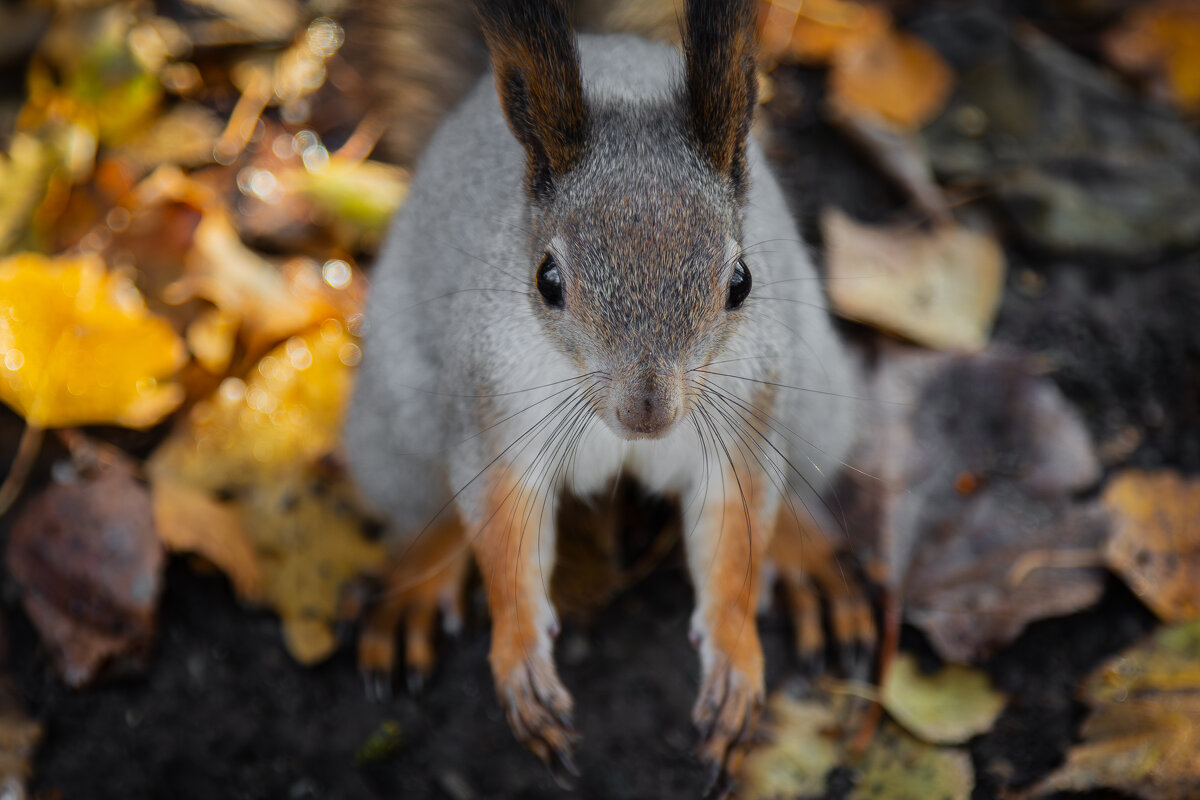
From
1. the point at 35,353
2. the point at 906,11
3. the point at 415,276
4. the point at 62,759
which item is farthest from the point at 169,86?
the point at 906,11

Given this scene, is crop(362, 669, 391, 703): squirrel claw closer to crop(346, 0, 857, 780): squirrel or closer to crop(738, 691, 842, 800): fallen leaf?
crop(346, 0, 857, 780): squirrel

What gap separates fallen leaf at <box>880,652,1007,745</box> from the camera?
5.04 feet

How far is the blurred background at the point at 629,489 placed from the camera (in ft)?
5.28

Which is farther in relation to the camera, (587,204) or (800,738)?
(800,738)

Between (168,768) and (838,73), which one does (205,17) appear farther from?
(168,768)

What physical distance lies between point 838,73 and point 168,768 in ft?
6.27

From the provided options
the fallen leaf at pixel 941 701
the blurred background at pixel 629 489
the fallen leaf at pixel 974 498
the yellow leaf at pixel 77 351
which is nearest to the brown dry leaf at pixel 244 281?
the blurred background at pixel 629 489

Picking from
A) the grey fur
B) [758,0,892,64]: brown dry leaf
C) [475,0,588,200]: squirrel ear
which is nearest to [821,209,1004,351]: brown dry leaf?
the grey fur

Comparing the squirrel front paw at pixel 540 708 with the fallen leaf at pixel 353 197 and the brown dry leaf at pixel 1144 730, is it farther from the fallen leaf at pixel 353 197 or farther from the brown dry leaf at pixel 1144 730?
the fallen leaf at pixel 353 197

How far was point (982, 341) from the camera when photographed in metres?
1.96

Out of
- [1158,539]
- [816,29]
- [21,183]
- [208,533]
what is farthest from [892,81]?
[21,183]

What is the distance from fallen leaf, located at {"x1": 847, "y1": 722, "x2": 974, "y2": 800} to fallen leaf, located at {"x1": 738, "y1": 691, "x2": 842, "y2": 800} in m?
0.05

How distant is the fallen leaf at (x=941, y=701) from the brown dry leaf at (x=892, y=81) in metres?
1.18

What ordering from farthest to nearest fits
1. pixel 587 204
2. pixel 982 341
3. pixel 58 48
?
1. pixel 58 48
2. pixel 982 341
3. pixel 587 204
